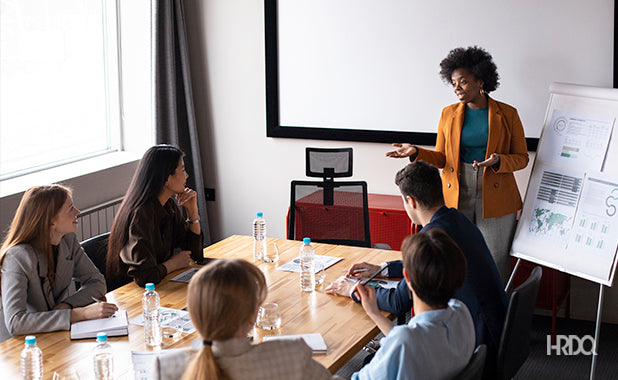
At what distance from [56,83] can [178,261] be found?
2164mm

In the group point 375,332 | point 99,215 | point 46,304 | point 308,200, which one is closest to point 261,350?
point 375,332

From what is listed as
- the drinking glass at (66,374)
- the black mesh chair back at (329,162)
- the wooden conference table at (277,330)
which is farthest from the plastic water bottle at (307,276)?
the drinking glass at (66,374)

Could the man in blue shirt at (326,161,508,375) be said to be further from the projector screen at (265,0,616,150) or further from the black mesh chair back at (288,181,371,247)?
the projector screen at (265,0,616,150)

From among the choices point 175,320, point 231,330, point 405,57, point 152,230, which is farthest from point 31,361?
point 405,57

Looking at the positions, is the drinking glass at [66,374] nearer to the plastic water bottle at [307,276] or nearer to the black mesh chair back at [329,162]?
the plastic water bottle at [307,276]

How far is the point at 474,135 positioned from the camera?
12.8 feet

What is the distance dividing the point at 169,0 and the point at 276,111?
1.13 meters

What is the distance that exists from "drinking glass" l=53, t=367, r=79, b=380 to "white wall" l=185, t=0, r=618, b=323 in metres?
3.12

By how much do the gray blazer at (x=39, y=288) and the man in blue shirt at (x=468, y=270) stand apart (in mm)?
1016

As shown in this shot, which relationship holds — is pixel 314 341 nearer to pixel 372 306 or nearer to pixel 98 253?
pixel 372 306

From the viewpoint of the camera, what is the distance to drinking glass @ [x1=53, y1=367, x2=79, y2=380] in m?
2.13

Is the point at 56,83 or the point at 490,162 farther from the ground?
the point at 56,83

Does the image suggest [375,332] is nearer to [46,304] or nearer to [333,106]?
[46,304]

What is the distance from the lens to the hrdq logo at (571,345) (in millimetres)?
4039
